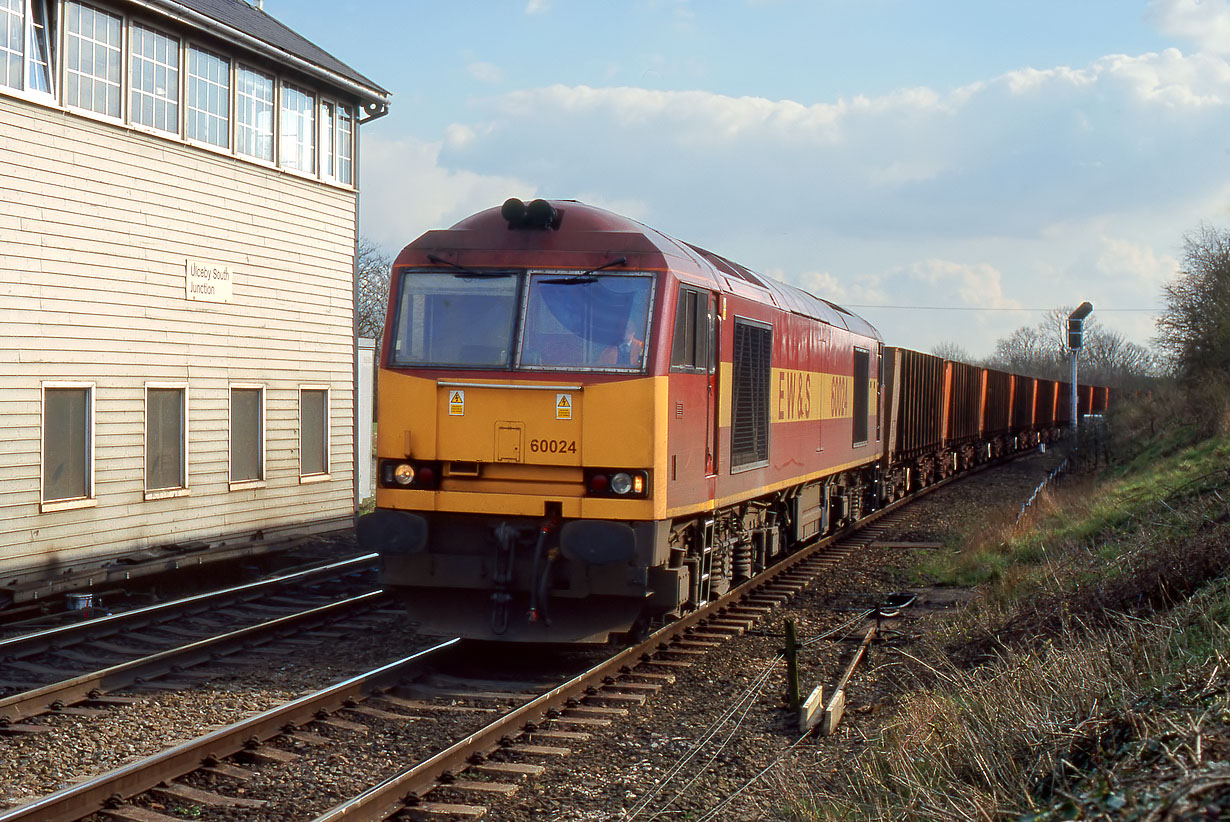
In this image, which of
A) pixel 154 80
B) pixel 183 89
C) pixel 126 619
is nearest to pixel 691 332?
pixel 126 619

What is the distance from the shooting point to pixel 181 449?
13867 millimetres

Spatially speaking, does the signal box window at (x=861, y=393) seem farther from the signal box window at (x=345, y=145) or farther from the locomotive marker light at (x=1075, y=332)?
the locomotive marker light at (x=1075, y=332)

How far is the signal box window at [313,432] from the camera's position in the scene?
1622 cm

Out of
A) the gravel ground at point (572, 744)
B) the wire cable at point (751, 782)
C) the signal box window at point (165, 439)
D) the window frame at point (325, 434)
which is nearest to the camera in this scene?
the wire cable at point (751, 782)

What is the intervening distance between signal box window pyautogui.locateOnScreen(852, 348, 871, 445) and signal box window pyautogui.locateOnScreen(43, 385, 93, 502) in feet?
32.3

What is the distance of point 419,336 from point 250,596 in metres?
4.68

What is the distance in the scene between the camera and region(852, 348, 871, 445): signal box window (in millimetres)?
16531

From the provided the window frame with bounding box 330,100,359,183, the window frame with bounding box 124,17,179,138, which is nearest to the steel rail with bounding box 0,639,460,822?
the window frame with bounding box 124,17,179,138

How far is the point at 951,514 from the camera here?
20469 millimetres

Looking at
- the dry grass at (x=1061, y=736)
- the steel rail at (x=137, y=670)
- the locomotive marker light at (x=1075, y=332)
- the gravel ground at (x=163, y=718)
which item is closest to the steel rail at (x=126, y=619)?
the gravel ground at (x=163, y=718)

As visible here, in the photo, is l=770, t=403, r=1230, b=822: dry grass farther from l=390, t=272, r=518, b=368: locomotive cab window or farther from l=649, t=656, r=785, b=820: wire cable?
l=390, t=272, r=518, b=368: locomotive cab window

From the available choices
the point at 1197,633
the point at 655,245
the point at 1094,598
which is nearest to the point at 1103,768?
the point at 1197,633

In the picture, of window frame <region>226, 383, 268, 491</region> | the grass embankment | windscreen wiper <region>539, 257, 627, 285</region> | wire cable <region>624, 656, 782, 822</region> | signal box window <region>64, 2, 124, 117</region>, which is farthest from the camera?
window frame <region>226, 383, 268, 491</region>

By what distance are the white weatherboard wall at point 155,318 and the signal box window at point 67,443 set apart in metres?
0.12
